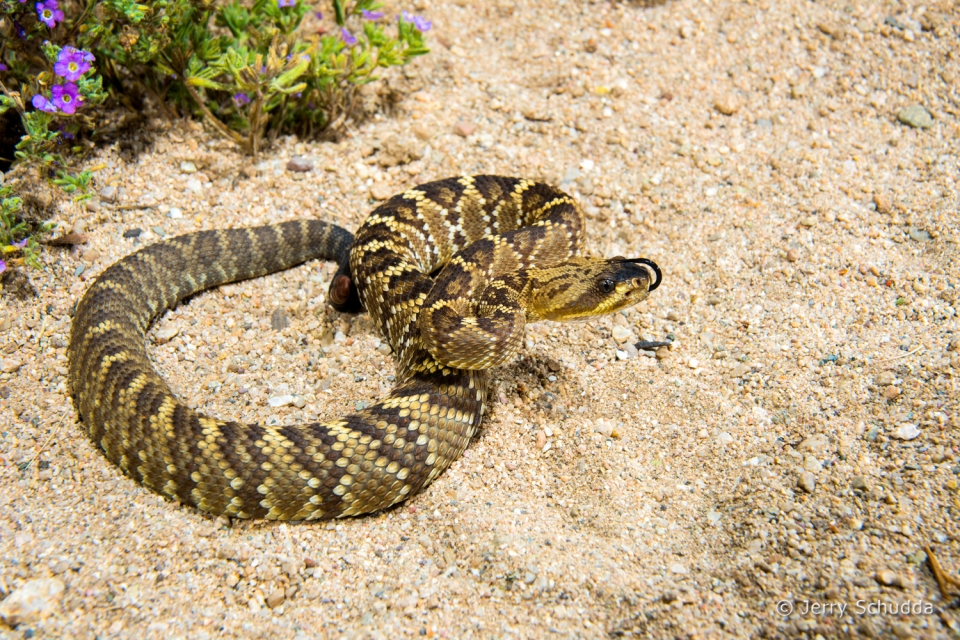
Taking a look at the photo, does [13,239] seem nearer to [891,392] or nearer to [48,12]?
[48,12]

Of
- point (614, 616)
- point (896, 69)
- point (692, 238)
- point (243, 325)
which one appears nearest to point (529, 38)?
point (692, 238)

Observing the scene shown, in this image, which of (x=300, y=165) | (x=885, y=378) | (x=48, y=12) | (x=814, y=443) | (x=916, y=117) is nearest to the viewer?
(x=814, y=443)

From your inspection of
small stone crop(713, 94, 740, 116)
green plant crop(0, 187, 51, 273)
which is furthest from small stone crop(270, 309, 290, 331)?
small stone crop(713, 94, 740, 116)

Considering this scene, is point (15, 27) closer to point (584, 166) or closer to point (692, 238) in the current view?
point (584, 166)

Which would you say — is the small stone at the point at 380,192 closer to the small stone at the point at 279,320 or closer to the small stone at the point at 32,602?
the small stone at the point at 279,320

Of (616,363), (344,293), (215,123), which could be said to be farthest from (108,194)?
(616,363)

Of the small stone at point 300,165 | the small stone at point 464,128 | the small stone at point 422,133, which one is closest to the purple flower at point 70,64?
the small stone at point 300,165

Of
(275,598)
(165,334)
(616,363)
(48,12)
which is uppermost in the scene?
(48,12)
